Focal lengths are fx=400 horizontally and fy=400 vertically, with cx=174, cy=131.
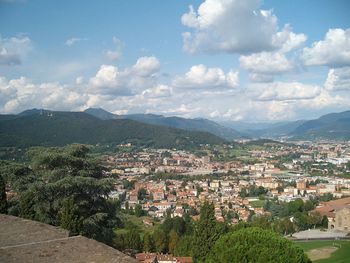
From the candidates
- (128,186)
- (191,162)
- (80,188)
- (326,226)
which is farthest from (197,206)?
(191,162)

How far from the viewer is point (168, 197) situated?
74938 millimetres

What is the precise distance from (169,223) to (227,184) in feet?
168

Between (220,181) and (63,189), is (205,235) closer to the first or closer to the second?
(63,189)

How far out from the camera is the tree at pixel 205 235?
60.7ft

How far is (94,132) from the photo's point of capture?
170875 mm

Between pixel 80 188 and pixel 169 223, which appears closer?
pixel 80 188

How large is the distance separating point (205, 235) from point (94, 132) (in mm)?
156434

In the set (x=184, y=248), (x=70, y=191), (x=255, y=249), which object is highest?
(x=70, y=191)

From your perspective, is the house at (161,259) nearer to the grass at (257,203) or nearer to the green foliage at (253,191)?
the grass at (257,203)

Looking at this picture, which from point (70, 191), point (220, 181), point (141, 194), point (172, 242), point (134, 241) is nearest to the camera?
point (70, 191)

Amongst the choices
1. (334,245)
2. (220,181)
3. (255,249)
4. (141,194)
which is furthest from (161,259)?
(220,181)

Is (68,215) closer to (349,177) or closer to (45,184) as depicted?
(45,184)

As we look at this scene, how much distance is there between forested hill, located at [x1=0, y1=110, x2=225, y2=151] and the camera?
148 m

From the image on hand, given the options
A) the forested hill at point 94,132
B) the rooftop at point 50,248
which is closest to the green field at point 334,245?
the rooftop at point 50,248
